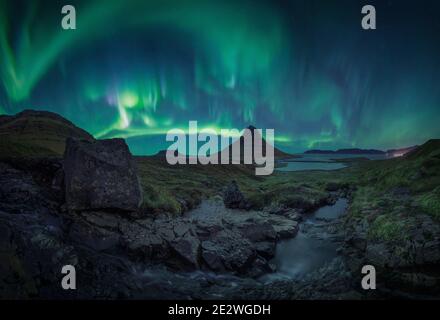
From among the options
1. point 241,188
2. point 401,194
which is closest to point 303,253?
point 401,194

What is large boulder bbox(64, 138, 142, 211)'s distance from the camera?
1195cm

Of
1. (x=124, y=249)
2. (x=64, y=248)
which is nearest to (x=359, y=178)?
(x=124, y=249)

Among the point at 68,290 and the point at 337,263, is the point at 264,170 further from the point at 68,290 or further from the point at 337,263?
the point at 68,290

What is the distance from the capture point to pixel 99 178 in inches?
482

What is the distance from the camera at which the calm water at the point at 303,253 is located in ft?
35.2

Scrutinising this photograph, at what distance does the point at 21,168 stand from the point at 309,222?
63.2ft

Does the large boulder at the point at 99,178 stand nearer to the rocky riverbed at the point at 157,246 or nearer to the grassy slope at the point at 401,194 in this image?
the rocky riverbed at the point at 157,246

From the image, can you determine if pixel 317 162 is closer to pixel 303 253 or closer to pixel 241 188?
pixel 241 188

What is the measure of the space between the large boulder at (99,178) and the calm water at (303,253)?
8.23 meters

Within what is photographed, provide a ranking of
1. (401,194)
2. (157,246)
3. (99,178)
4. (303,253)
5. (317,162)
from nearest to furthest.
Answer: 1. (157,246)
2. (99,178)
3. (303,253)
4. (401,194)
5. (317,162)

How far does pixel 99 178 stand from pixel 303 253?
11544 mm

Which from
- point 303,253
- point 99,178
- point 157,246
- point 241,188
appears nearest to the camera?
point 157,246

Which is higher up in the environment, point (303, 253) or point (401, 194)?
point (401, 194)

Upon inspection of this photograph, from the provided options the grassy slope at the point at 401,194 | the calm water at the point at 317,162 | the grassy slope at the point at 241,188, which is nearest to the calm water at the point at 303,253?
the grassy slope at the point at 401,194
